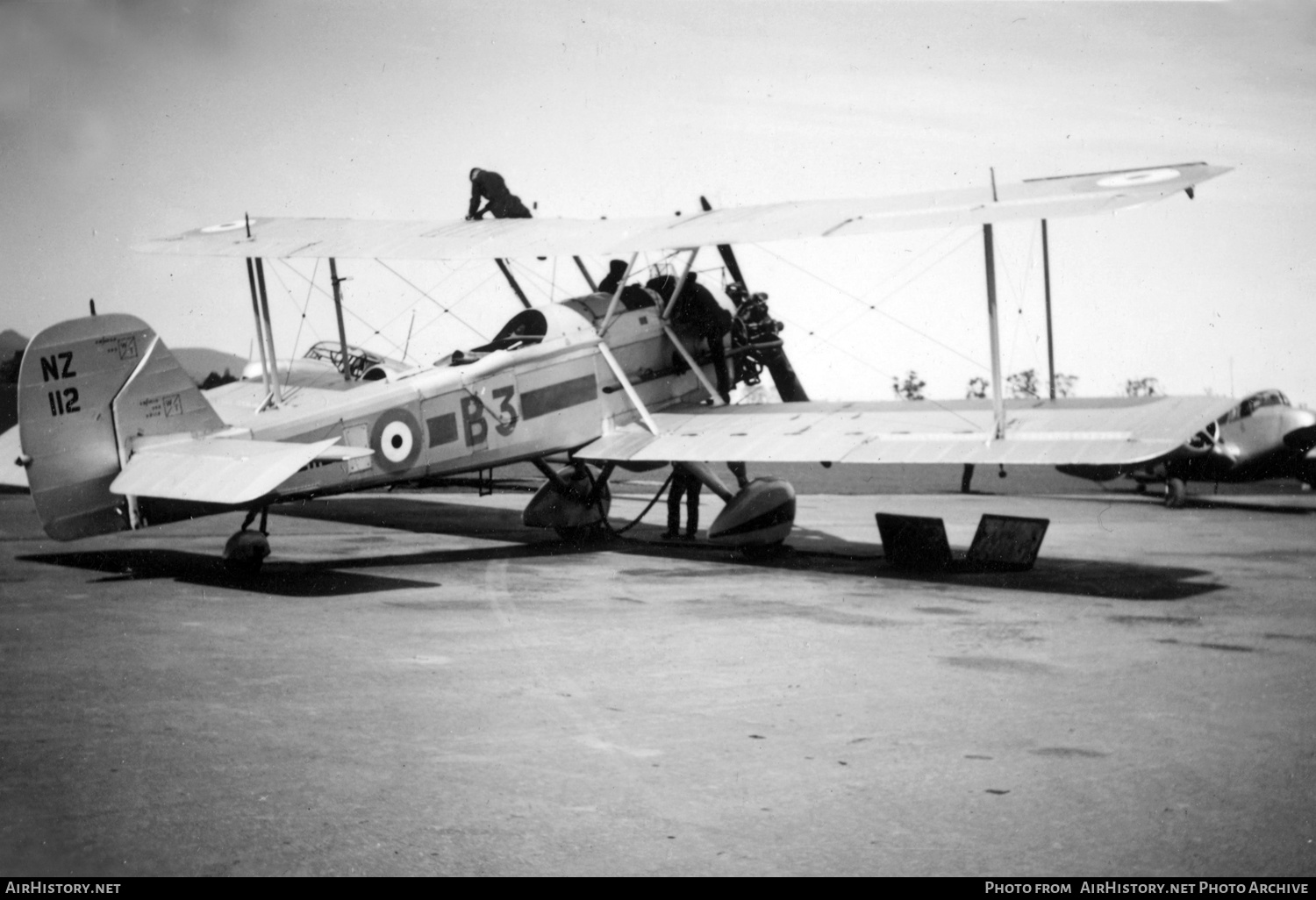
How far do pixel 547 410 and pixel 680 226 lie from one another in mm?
2459

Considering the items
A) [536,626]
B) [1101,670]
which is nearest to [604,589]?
[536,626]

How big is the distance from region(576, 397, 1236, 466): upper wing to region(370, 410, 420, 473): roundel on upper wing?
2066 millimetres

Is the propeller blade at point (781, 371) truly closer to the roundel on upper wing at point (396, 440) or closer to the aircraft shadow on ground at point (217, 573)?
the roundel on upper wing at point (396, 440)

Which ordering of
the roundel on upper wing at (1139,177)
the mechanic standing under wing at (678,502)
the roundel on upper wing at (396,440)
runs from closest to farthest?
the roundel on upper wing at (1139,177), the roundel on upper wing at (396,440), the mechanic standing under wing at (678,502)

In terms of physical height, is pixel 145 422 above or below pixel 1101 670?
above

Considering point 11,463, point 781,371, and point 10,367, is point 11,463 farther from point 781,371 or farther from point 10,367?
point 10,367

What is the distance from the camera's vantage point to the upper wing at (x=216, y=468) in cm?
927

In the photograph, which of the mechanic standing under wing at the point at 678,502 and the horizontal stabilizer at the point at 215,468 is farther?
the mechanic standing under wing at the point at 678,502

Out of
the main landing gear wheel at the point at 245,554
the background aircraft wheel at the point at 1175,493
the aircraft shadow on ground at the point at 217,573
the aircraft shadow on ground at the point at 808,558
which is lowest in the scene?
the background aircraft wheel at the point at 1175,493

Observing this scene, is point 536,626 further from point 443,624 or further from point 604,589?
point 604,589

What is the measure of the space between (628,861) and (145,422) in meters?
7.64

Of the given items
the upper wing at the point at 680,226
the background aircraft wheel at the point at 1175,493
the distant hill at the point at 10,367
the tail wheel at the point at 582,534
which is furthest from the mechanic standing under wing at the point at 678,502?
the background aircraft wheel at the point at 1175,493

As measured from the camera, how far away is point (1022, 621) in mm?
8992

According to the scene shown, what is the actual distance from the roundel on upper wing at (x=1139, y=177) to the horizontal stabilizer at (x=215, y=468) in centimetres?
685
